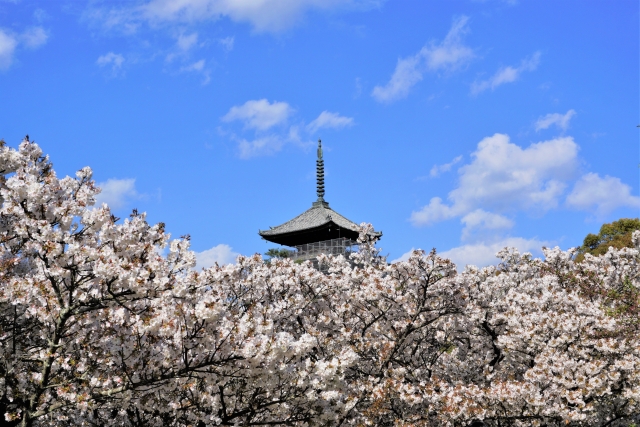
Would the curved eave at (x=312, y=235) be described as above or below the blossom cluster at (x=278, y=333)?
above

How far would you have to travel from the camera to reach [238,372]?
7660mm

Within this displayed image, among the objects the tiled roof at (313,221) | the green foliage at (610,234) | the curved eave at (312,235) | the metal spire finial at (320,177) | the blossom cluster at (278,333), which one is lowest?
the blossom cluster at (278,333)

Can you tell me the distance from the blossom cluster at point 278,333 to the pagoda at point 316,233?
2925cm

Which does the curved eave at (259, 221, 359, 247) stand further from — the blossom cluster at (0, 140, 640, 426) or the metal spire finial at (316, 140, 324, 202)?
the blossom cluster at (0, 140, 640, 426)

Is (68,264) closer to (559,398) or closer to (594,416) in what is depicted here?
(559,398)

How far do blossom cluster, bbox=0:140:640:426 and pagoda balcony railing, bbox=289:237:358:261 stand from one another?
28572 millimetres

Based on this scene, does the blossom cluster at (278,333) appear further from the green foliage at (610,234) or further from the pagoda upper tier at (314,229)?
the green foliage at (610,234)

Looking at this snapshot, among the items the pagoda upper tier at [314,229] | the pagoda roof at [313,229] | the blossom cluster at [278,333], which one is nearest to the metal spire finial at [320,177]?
the pagoda upper tier at [314,229]

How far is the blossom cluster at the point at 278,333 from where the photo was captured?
22.0 ft

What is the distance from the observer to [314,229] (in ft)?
155

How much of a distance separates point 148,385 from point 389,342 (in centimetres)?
557

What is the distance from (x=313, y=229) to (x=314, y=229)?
0.28ft

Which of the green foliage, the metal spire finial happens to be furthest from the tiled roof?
the green foliage

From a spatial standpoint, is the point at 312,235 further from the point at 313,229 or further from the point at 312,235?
the point at 313,229
